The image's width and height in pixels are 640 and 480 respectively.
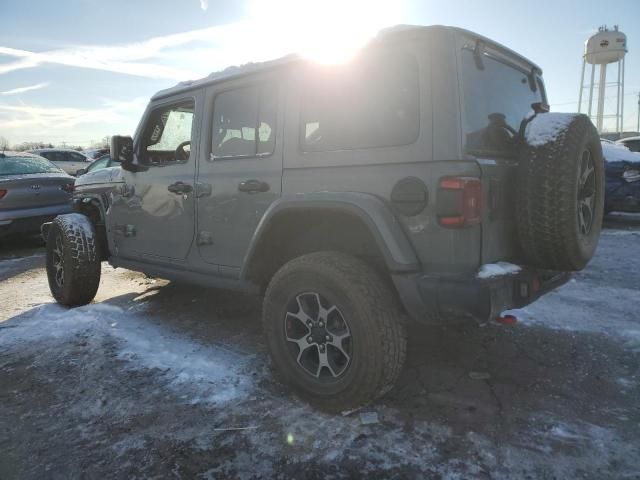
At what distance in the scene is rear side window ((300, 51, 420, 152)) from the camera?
7.41 feet

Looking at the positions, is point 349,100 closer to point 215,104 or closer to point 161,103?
point 215,104

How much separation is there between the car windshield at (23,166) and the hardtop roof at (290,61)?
4.99 m

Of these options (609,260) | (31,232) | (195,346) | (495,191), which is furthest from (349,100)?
(31,232)

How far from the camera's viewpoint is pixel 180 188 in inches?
133

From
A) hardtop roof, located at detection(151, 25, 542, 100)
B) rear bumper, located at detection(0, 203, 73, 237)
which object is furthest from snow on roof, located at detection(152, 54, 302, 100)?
rear bumper, located at detection(0, 203, 73, 237)

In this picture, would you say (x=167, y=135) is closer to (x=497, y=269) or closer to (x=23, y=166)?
(x=497, y=269)

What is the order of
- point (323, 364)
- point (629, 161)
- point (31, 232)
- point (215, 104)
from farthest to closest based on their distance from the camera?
point (629, 161) < point (31, 232) < point (215, 104) < point (323, 364)

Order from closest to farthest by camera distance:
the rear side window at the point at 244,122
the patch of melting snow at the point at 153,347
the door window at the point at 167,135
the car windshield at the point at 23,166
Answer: the patch of melting snow at the point at 153,347, the rear side window at the point at 244,122, the door window at the point at 167,135, the car windshield at the point at 23,166

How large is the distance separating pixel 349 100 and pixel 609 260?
4750 mm

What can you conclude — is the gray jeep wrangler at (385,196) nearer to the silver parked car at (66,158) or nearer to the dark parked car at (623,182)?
the dark parked car at (623,182)

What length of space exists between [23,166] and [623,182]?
10.2m

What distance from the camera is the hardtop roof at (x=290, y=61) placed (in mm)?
2248

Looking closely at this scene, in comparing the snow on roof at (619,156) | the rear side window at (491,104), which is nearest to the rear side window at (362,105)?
the rear side window at (491,104)

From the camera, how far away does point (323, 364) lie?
8.04 feet
